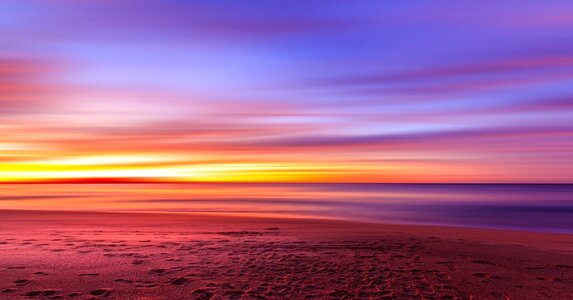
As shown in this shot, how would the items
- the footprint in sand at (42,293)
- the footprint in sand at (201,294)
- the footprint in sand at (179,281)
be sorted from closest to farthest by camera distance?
1. the footprint in sand at (42,293)
2. the footprint in sand at (201,294)
3. the footprint in sand at (179,281)

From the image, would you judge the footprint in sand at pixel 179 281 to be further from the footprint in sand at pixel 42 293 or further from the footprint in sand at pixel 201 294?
the footprint in sand at pixel 42 293

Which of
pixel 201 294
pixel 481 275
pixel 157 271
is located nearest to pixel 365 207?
pixel 481 275

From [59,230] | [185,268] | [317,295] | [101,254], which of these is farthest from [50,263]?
[59,230]

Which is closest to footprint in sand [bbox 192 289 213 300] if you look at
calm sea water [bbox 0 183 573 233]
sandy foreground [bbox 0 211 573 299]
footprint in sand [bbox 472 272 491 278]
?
sandy foreground [bbox 0 211 573 299]

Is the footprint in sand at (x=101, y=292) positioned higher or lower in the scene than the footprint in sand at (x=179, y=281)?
lower

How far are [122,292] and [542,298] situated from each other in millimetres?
7869

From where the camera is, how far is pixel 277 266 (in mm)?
11148

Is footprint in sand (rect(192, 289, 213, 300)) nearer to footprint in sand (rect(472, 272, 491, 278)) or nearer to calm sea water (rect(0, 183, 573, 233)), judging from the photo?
footprint in sand (rect(472, 272, 491, 278))

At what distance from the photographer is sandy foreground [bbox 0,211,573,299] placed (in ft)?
29.3

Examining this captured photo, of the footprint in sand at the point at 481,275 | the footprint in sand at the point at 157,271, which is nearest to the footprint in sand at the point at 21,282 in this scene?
the footprint in sand at the point at 157,271

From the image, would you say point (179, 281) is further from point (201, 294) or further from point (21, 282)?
point (21, 282)

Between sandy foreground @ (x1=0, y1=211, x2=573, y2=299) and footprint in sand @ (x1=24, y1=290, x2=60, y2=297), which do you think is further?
sandy foreground @ (x1=0, y1=211, x2=573, y2=299)

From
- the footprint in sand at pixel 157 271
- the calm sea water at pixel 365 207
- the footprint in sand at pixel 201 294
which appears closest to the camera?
the footprint in sand at pixel 201 294

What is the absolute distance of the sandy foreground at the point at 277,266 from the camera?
29.3 ft
